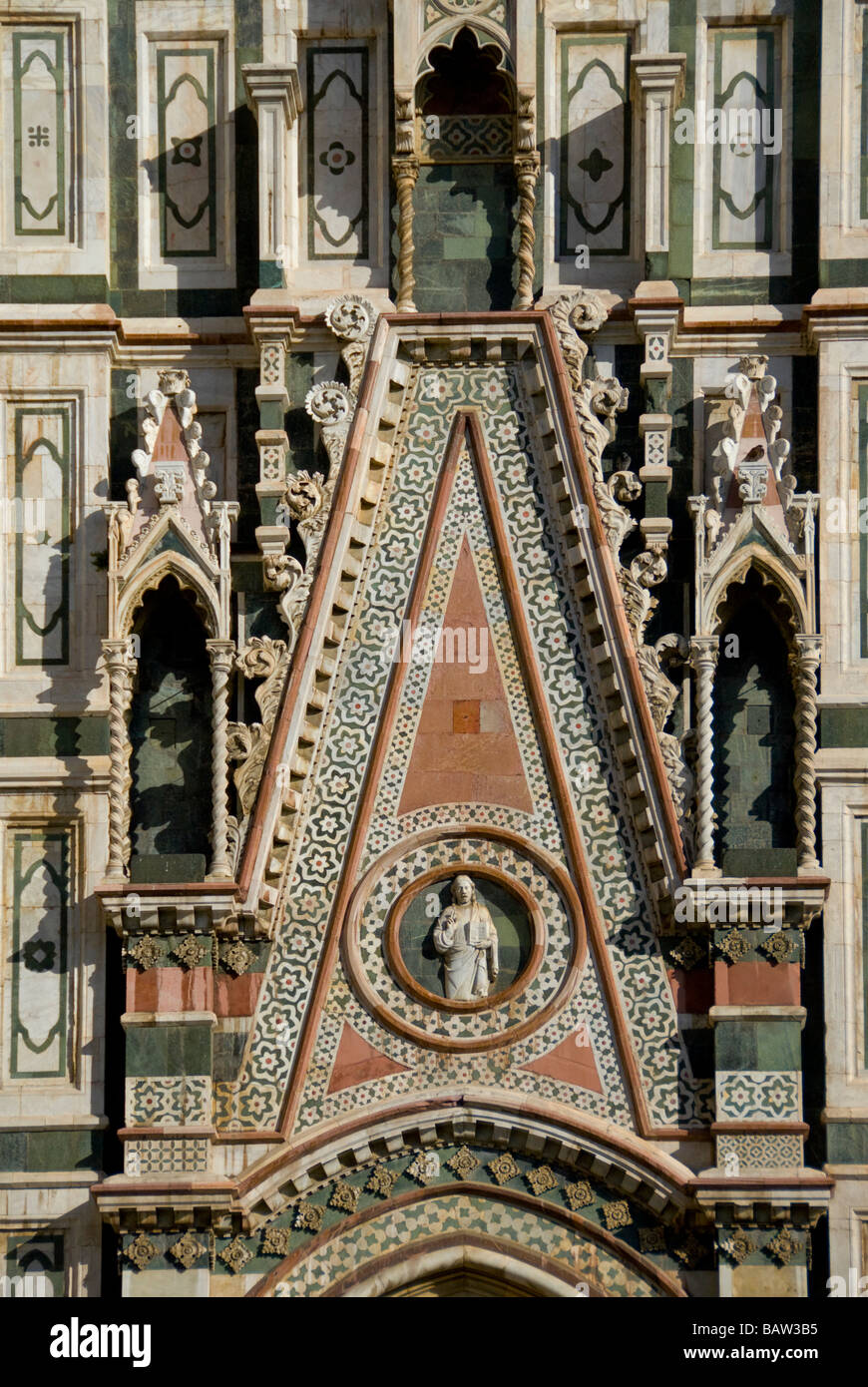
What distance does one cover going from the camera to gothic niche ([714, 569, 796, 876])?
73.3 ft

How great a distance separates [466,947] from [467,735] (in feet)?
3.93

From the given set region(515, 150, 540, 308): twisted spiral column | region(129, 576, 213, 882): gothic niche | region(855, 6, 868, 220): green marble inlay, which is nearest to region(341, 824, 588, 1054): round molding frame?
region(129, 576, 213, 882): gothic niche

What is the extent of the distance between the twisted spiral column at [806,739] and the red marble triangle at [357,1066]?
252cm

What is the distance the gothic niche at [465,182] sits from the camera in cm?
2308

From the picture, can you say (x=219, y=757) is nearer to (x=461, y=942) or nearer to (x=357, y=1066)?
(x=461, y=942)

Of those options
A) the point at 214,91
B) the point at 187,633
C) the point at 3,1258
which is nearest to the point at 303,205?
the point at 214,91

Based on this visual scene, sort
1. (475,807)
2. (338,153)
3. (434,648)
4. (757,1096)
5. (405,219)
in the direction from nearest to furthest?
1. (757,1096)
2. (475,807)
3. (434,648)
4. (405,219)
5. (338,153)

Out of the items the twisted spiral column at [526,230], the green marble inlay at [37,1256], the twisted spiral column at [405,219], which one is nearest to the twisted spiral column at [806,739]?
the twisted spiral column at [526,230]

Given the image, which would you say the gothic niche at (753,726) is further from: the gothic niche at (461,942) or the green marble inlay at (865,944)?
the gothic niche at (461,942)

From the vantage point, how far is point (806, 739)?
869 inches

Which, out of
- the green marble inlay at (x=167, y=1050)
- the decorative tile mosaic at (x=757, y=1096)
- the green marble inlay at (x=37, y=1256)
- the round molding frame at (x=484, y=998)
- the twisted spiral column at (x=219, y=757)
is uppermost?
the twisted spiral column at (x=219, y=757)

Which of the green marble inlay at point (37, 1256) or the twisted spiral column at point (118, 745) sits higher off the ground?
the twisted spiral column at point (118, 745)

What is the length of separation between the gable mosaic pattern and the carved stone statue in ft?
1.55

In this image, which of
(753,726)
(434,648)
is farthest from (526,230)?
(753,726)
